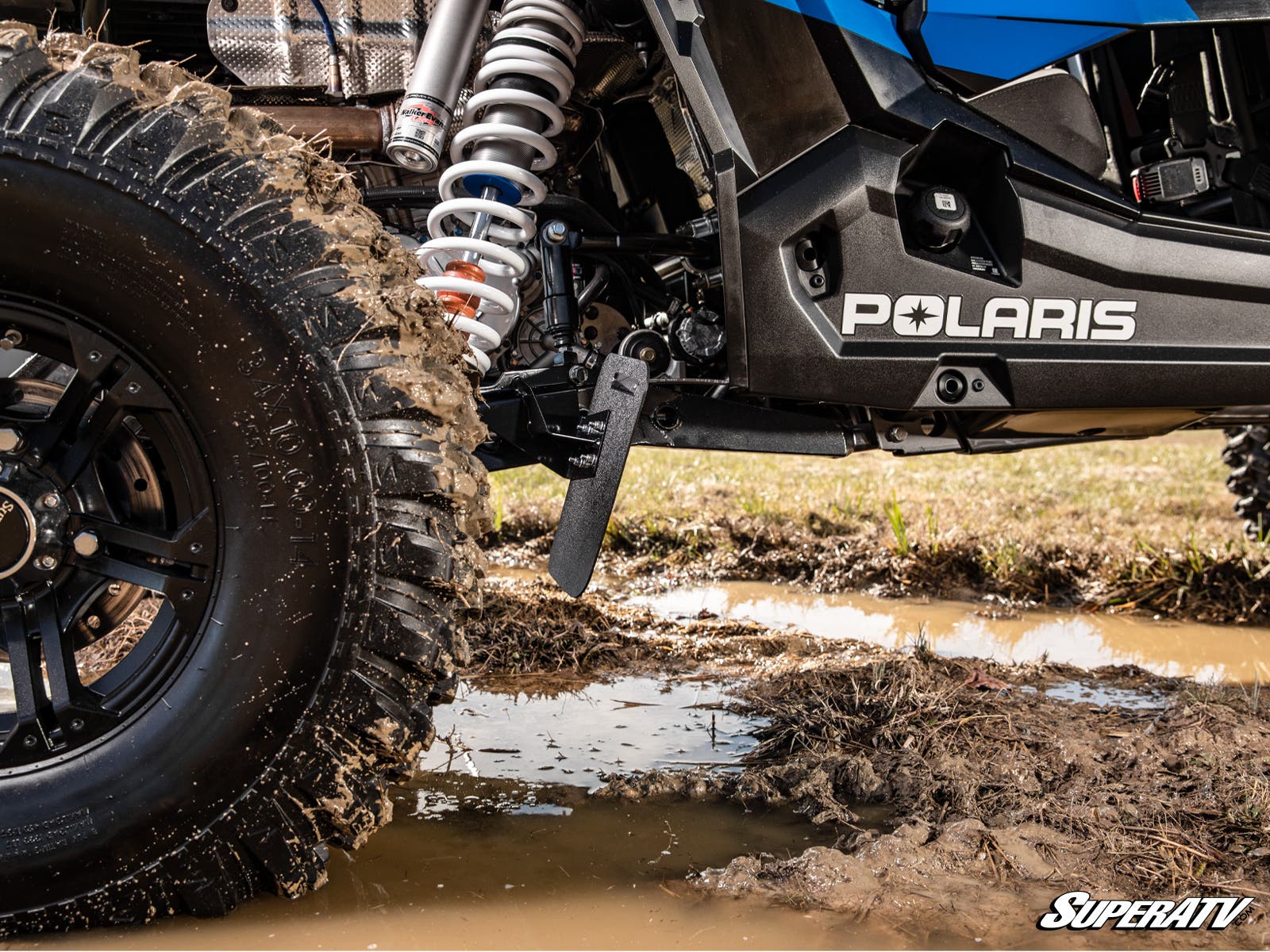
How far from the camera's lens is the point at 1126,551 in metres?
3.92

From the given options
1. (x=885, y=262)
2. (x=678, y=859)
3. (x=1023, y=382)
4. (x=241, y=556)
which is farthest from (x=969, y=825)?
(x=241, y=556)

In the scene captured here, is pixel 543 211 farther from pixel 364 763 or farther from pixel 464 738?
pixel 364 763

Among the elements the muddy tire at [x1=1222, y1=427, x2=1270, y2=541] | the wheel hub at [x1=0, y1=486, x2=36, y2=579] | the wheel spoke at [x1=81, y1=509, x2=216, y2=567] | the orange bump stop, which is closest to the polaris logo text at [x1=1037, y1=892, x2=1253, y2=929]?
the wheel spoke at [x1=81, y1=509, x2=216, y2=567]

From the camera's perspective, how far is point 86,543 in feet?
4.68

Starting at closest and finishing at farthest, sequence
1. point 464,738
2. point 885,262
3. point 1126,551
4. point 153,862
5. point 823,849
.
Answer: point 153,862 → point 823,849 → point 885,262 → point 464,738 → point 1126,551

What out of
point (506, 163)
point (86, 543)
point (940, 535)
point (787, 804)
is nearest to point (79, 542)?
point (86, 543)

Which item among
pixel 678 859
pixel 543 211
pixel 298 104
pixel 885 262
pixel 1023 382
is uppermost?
pixel 298 104

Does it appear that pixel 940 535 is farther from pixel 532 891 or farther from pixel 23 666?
pixel 23 666

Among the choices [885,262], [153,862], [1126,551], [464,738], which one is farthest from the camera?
[1126,551]

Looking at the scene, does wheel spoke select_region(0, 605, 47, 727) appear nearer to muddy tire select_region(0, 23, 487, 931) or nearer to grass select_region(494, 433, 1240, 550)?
muddy tire select_region(0, 23, 487, 931)

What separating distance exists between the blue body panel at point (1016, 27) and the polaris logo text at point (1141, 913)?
157cm

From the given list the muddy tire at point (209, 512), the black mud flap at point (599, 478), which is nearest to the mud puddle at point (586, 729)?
the black mud flap at point (599, 478)

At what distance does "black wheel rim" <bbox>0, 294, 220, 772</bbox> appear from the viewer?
1393 millimetres

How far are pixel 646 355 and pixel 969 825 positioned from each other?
1077mm
